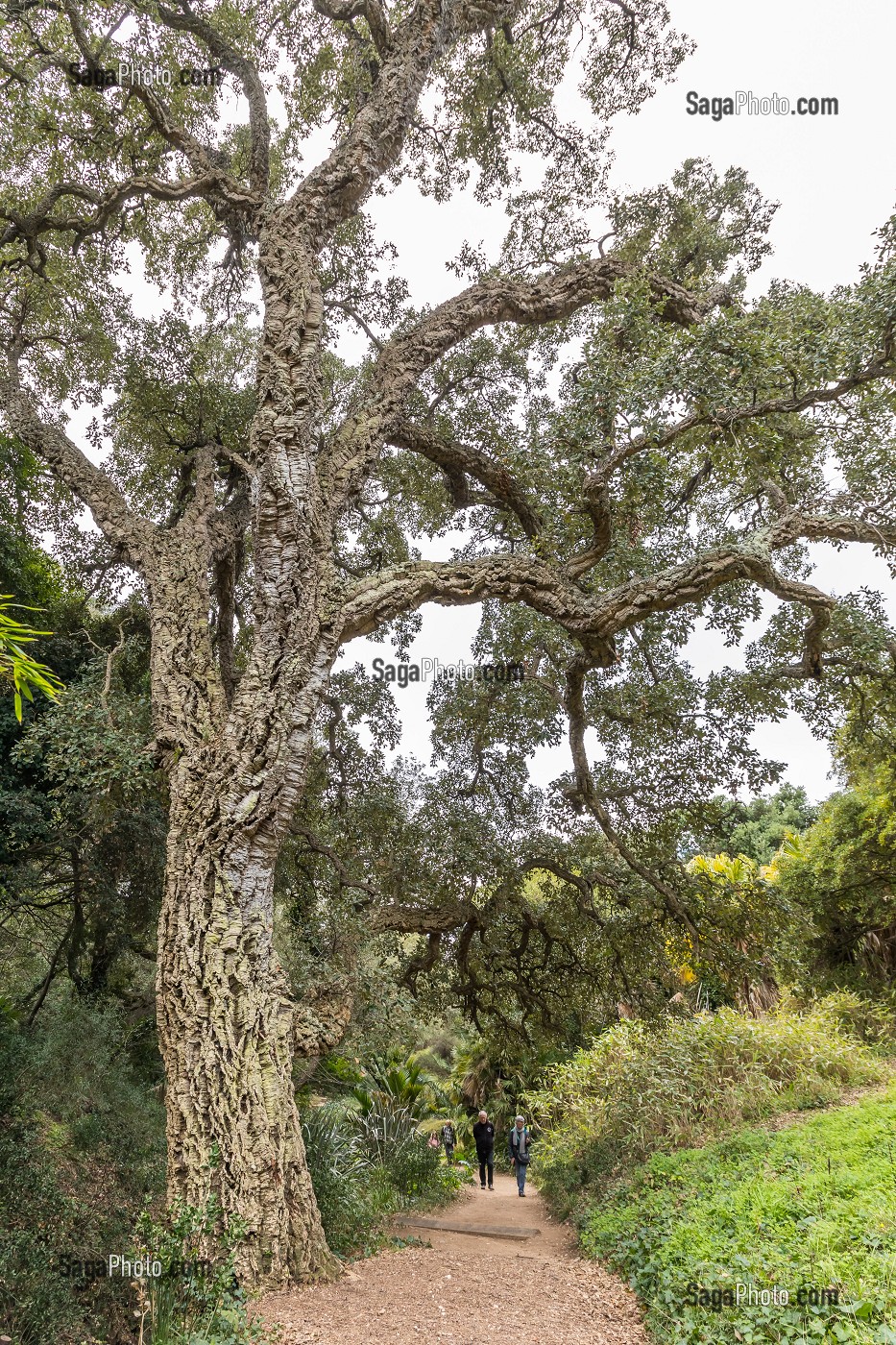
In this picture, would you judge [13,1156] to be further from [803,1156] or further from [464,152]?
[464,152]

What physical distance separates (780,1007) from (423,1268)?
7395 millimetres

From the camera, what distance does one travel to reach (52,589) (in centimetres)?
870

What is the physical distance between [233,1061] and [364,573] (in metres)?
6.60

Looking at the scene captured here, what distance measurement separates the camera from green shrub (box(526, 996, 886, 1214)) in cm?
→ 675

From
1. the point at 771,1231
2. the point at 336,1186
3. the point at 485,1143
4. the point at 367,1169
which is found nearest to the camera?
the point at 771,1231

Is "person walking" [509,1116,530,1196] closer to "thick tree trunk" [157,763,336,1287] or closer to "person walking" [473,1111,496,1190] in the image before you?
"person walking" [473,1111,496,1190]

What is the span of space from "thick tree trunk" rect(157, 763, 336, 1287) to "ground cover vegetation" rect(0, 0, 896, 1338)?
2 cm

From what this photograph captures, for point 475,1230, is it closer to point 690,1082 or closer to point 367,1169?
point 367,1169

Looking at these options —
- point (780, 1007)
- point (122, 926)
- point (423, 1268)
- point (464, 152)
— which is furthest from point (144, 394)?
point (780, 1007)

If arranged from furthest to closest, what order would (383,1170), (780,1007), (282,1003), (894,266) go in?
(780,1007), (383,1170), (894,266), (282,1003)

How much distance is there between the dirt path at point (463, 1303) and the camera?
344cm

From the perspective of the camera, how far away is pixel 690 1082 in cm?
699

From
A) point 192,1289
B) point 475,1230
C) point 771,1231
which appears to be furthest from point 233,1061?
point 475,1230

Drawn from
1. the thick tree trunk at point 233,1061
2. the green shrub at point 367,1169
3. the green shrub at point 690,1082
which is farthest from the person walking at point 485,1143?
the thick tree trunk at point 233,1061
